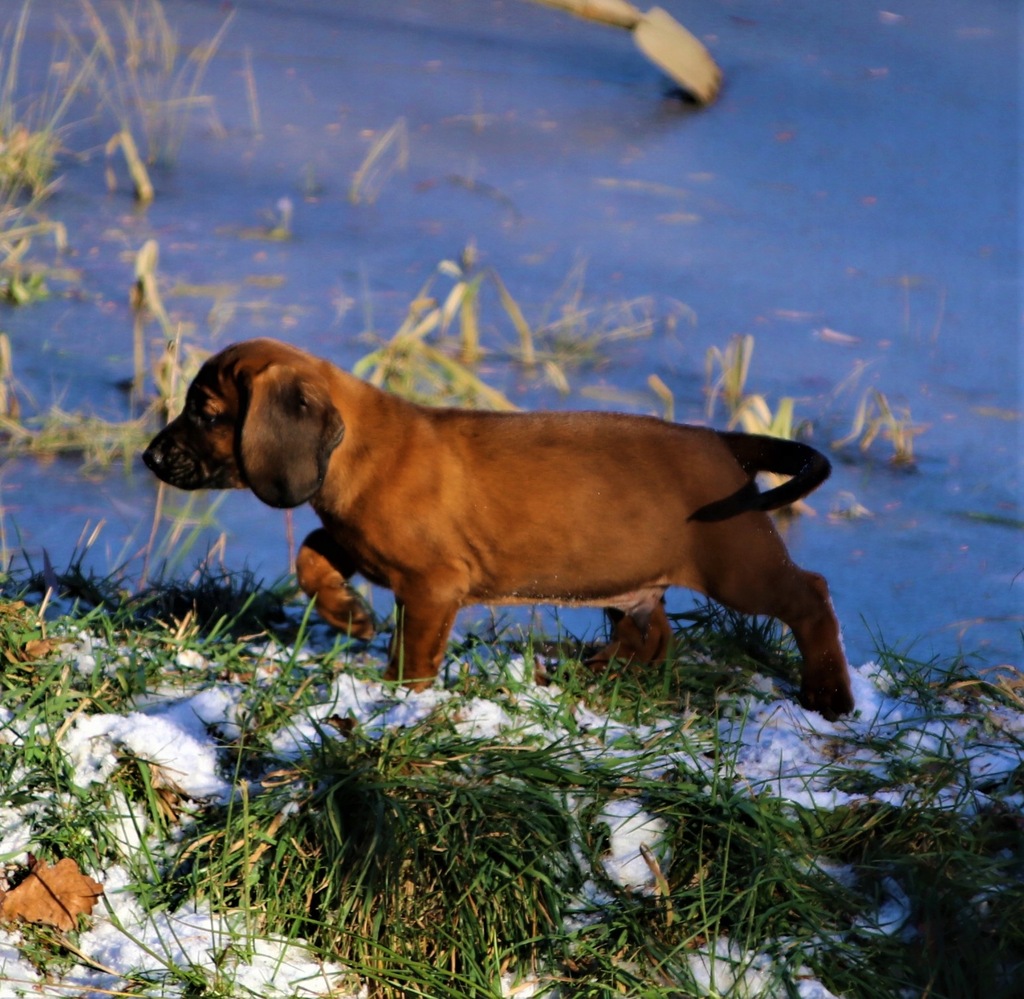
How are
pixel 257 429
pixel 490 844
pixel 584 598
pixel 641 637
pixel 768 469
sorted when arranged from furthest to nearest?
1. pixel 641 637
2. pixel 768 469
3. pixel 584 598
4. pixel 257 429
5. pixel 490 844

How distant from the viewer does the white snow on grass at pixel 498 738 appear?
3316 mm

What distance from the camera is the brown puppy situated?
4.39 metres

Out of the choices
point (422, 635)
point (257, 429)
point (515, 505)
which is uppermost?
point (257, 429)

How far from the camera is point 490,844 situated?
3.40 meters

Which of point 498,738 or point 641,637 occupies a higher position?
point 498,738

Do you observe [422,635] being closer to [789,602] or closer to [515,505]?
[515,505]

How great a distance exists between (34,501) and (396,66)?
5545mm

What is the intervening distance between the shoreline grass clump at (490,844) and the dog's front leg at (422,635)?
220mm

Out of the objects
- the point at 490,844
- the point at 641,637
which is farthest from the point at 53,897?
the point at 641,637

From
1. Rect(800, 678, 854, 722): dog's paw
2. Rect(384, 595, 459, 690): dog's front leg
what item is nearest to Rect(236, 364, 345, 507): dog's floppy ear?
Rect(384, 595, 459, 690): dog's front leg

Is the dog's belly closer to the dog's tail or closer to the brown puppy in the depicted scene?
the brown puppy

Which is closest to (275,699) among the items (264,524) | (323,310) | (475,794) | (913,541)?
(475,794)

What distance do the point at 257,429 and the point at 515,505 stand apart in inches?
32.2

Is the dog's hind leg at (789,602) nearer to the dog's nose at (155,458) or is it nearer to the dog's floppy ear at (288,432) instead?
the dog's floppy ear at (288,432)
